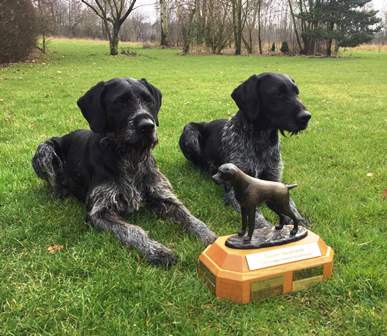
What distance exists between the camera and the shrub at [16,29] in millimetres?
19562

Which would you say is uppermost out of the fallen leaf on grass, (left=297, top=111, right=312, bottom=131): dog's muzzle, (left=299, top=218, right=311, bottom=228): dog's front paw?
(left=297, top=111, right=312, bottom=131): dog's muzzle

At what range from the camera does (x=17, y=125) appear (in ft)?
26.1

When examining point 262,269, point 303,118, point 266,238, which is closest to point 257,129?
point 303,118

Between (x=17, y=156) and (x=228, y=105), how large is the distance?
5.58 metres

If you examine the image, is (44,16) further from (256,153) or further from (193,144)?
(256,153)

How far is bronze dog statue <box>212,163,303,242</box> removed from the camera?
286 centimetres

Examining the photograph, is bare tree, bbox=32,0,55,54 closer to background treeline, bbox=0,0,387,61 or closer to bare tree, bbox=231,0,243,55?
background treeline, bbox=0,0,387,61

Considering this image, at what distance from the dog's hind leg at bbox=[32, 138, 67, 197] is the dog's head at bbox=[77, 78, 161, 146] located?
111 cm

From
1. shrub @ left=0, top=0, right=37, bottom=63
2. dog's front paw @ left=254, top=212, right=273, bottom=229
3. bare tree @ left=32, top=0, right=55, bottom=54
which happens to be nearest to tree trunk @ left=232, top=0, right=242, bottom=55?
bare tree @ left=32, top=0, right=55, bottom=54

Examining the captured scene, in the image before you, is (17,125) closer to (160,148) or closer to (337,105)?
(160,148)

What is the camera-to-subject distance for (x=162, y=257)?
3.41 metres

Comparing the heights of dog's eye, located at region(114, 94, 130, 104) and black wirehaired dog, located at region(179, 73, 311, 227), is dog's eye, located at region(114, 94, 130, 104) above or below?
above

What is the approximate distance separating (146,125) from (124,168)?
695 mm

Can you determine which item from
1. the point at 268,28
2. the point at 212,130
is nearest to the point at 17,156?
the point at 212,130
